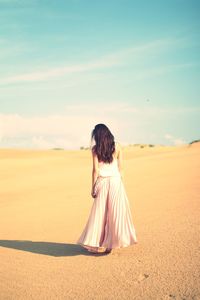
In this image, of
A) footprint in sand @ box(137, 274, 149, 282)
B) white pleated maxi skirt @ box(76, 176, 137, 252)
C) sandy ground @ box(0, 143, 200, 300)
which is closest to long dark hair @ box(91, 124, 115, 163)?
white pleated maxi skirt @ box(76, 176, 137, 252)

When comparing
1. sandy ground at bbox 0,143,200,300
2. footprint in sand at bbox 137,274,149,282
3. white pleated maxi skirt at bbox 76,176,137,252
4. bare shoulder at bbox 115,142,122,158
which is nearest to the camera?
sandy ground at bbox 0,143,200,300

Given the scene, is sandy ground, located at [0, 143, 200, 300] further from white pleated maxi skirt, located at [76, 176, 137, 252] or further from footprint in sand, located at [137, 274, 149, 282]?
white pleated maxi skirt, located at [76, 176, 137, 252]

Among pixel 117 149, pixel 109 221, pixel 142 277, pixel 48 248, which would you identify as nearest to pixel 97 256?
pixel 109 221

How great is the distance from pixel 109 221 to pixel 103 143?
1253 millimetres

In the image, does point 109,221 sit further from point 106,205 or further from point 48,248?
point 48,248

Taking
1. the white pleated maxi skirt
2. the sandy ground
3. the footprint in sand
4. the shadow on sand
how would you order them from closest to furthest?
the sandy ground → the footprint in sand → the white pleated maxi skirt → the shadow on sand

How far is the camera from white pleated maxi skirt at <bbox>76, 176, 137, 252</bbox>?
695 cm

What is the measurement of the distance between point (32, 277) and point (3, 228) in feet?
15.3

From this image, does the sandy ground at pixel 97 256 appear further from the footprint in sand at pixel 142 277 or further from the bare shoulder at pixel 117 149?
the bare shoulder at pixel 117 149

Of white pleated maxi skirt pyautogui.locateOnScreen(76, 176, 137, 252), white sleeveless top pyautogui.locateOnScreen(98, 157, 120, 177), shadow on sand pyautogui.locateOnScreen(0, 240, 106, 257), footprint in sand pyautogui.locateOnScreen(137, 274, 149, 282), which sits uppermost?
white sleeveless top pyautogui.locateOnScreen(98, 157, 120, 177)

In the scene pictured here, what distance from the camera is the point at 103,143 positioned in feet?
22.8

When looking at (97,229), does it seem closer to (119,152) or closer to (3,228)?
(119,152)

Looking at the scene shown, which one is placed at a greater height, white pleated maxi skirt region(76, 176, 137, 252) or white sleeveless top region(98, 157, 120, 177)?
white sleeveless top region(98, 157, 120, 177)

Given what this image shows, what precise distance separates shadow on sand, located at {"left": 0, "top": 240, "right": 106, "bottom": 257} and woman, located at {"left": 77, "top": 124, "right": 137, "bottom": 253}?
331mm
